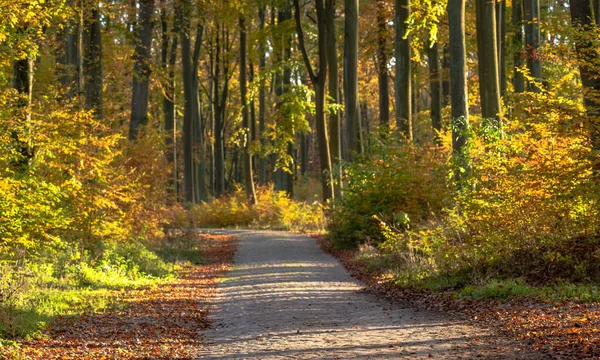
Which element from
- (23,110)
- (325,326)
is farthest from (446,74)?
(325,326)

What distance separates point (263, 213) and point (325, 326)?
25.7m

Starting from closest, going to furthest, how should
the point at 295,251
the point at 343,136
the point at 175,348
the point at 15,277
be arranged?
the point at 175,348
the point at 15,277
the point at 295,251
the point at 343,136

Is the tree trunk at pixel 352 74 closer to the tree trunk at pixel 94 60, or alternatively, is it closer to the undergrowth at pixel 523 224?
the tree trunk at pixel 94 60

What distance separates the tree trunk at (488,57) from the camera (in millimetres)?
17062

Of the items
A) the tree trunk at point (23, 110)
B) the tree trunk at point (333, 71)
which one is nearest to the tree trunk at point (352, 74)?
the tree trunk at point (333, 71)

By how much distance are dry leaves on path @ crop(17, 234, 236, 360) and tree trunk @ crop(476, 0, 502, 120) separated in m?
7.39

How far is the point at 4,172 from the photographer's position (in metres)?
13.3

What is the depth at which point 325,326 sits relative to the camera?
988cm

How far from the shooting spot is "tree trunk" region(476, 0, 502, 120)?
17062 millimetres

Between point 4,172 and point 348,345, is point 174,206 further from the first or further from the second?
point 348,345

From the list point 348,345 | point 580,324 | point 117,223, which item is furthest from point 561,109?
point 117,223

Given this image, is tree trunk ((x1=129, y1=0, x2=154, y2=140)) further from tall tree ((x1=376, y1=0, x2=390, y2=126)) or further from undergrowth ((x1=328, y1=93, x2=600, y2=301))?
undergrowth ((x1=328, y1=93, x2=600, y2=301))

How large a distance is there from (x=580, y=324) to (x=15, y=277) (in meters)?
8.69

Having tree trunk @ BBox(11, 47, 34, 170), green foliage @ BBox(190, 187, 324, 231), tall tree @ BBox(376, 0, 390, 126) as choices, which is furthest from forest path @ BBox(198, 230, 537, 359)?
green foliage @ BBox(190, 187, 324, 231)
